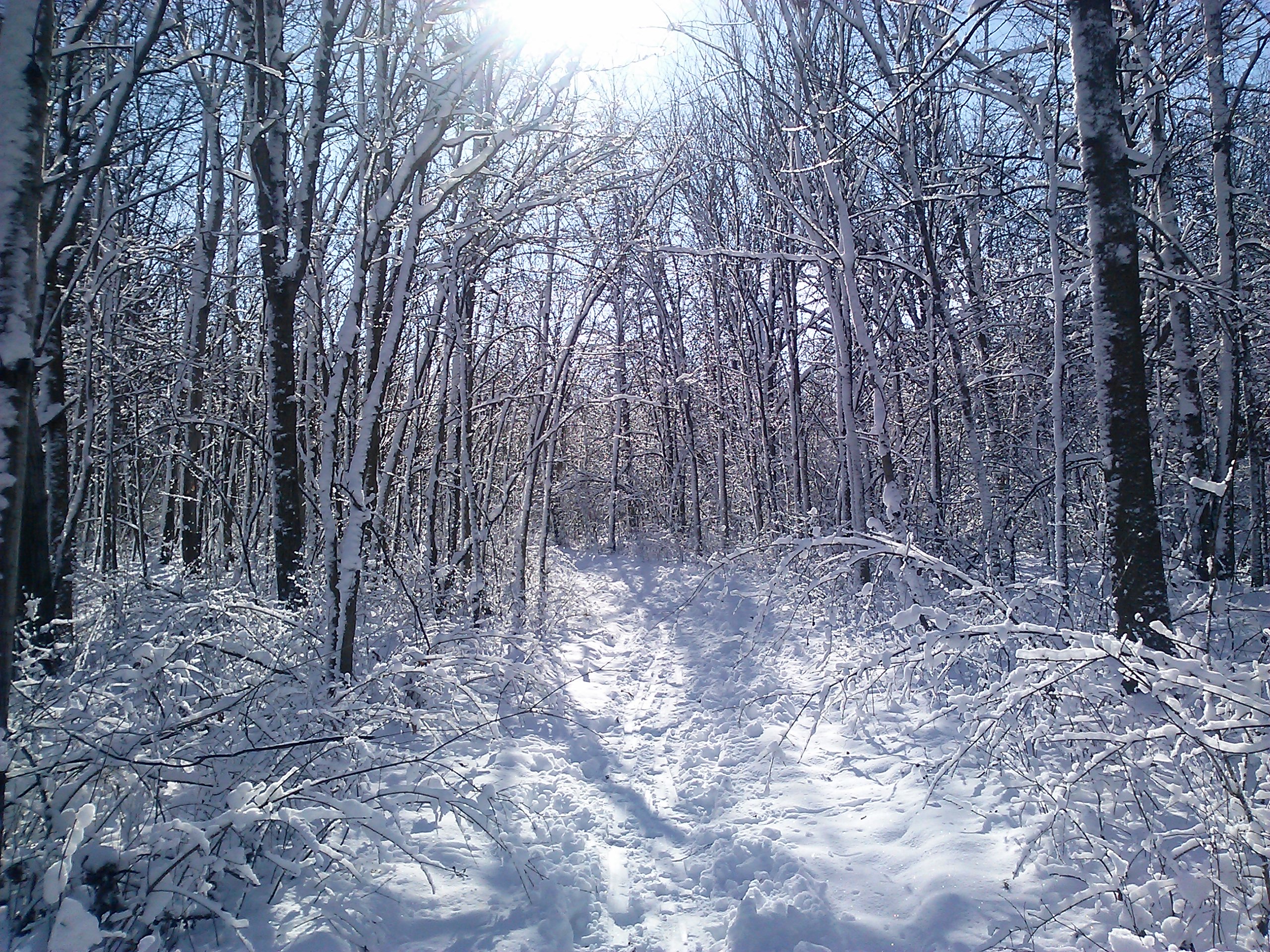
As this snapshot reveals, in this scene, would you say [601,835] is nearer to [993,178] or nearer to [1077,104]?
[1077,104]

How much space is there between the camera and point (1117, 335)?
15.4ft

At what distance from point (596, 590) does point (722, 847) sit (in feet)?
36.9

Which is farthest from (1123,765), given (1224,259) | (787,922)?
(1224,259)

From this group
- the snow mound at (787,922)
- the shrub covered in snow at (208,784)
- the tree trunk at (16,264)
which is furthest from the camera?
the snow mound at (787,922)

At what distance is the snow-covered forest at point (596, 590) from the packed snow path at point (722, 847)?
0.03m

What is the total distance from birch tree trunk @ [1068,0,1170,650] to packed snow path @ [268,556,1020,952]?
1853 millimetres

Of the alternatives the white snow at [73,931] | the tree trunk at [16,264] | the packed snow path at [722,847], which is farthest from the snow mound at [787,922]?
the tree trunk at [16,264]

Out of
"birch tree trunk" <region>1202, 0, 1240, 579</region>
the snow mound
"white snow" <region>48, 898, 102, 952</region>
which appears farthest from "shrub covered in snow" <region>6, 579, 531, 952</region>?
"birch tree trunk" <region>1202, 0, 1240, 579</region>

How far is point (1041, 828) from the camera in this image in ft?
9.50

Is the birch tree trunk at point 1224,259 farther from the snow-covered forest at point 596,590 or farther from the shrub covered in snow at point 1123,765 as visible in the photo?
the shrub covered in snow at point 1123,765

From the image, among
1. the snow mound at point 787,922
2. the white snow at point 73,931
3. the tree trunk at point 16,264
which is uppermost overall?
the tree trunk at point 16,264

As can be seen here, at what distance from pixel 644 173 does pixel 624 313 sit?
13.8 metres

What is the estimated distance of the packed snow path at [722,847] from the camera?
3.24 m

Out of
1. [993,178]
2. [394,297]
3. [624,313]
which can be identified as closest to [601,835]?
[394,297]
